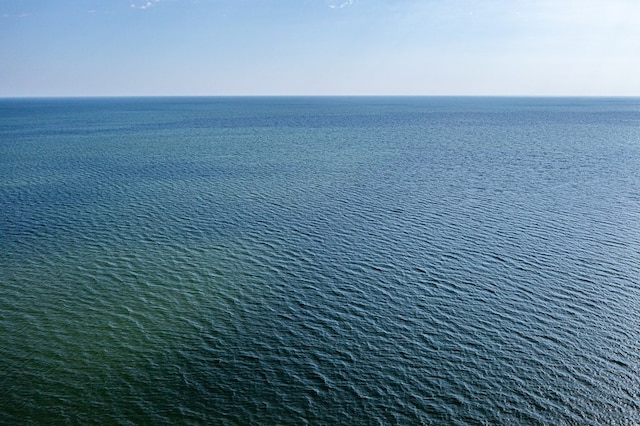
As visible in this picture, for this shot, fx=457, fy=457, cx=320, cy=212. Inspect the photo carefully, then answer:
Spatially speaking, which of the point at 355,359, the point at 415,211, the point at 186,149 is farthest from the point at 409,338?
the point at 186,149

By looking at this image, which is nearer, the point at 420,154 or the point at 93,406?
the point at 93,406

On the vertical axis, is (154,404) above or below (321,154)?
below

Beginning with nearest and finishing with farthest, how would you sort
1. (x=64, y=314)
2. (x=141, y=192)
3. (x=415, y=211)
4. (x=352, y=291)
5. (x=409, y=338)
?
(x=409, y=338)
(x=64, y=314)
(x=352, y=291)
(x=415, y=211)
(x=141, y=192)

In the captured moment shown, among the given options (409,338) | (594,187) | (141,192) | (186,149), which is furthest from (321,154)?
(409,338)

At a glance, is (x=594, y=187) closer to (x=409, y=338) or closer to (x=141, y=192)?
(x=409, y=338)

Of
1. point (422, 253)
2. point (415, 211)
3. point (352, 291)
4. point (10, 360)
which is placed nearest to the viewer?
point (10, 360)

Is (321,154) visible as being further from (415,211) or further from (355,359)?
(355,359)
